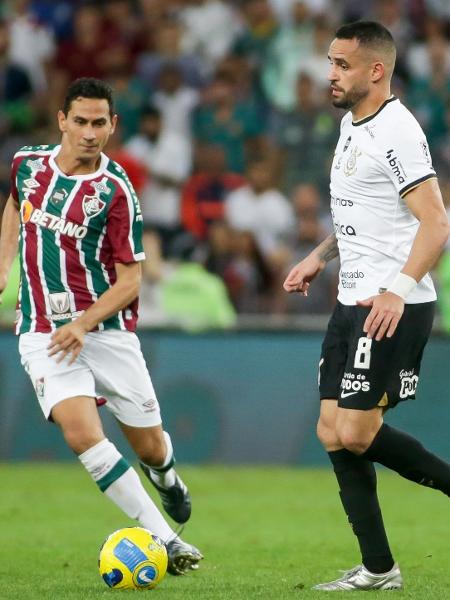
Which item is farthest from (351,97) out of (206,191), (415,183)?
(206,191)

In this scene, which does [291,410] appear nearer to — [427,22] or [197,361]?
[197,361]

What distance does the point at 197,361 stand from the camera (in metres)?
12.7

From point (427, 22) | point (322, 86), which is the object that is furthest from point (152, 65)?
point (427, 22)

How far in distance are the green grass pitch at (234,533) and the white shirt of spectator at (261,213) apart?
3.31 metres

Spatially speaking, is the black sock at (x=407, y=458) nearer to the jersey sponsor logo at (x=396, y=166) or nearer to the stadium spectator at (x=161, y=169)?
the jersey sponsor logo at (x=396, y=166)

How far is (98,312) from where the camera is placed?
7.10m

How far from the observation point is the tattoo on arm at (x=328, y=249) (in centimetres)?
700

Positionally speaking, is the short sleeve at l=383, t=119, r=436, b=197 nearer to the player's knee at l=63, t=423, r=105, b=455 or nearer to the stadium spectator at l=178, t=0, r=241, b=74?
the player's knee at l=63, t=423, r=105, b=455

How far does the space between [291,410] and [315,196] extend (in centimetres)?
311

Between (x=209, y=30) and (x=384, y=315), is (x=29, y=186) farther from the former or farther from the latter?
(x=209, y=30)

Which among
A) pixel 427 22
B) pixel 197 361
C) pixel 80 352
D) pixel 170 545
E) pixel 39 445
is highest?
pixel 427 22

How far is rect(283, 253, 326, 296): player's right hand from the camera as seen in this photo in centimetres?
687

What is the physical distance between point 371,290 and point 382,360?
1.14ft

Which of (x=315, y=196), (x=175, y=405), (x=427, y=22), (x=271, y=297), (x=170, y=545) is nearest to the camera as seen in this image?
(x=170, y=545)
